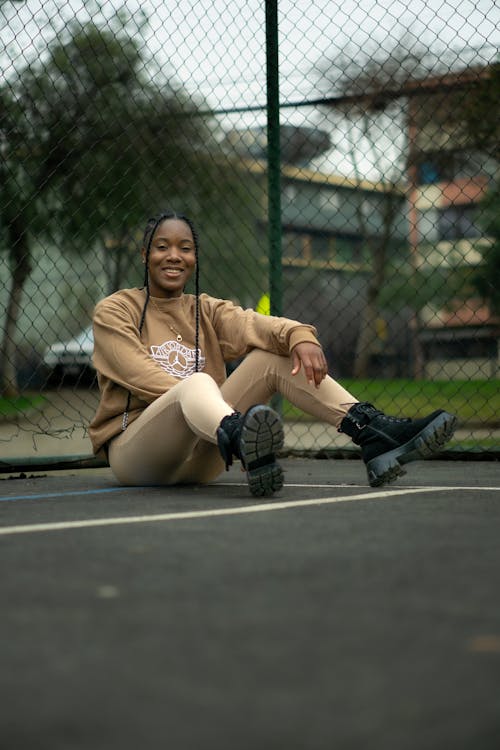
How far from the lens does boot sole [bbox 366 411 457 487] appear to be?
351cm

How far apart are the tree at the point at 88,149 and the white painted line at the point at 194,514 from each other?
12.2 feet

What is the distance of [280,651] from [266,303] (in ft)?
16.5

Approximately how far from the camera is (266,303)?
6.48m

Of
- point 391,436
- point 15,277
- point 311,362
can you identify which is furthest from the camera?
point 15,277

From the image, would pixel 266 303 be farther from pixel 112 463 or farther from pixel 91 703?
pixel 91 703

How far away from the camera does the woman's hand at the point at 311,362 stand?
3.72 meters

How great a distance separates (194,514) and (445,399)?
25.1ft

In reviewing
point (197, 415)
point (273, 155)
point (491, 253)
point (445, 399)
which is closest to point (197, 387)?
point (197, 415)

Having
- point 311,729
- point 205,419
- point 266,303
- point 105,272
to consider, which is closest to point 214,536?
point 205,419

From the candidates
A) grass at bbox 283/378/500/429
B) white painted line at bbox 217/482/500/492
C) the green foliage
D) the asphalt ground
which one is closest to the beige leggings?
white painted line at bbox 217/482/500/492

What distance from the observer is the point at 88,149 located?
924 cm

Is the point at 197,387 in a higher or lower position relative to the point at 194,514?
higher

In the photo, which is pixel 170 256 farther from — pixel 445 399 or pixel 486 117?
pixel 445 399

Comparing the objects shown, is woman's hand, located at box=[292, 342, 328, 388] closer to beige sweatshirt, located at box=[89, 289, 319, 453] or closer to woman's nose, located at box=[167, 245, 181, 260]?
beige sweatshirt, located at box=[89, 289, 319, 453]
